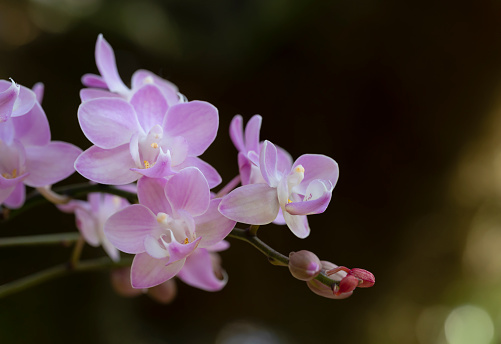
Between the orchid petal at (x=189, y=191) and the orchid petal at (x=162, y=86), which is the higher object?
the orchid petal at (x=162, y=86)

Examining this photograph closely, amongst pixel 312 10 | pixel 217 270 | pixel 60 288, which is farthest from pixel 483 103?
pixel 60 288

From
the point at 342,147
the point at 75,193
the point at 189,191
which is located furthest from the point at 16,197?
the point at 342,147

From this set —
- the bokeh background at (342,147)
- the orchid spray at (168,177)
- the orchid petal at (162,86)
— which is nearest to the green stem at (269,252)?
the orchid spray at (168,177)

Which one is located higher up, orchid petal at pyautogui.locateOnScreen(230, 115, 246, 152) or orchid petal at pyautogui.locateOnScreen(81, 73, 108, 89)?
orchid petal at pyautogui.locateOnScreen(230, 115, 246, 152)

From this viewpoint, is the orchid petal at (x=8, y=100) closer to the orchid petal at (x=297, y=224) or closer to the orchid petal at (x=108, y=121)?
the orchid petal at (x=108, y=121)

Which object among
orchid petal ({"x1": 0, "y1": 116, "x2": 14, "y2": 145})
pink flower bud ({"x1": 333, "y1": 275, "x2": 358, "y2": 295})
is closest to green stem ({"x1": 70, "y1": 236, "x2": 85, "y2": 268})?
orchid petal ({"x1": 0, "y1": 116, "x2": 14, "y2": 145})

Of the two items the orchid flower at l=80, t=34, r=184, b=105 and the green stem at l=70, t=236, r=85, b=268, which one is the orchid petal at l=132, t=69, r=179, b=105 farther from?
the green stem at l=70, t=236, r=85, b=268
